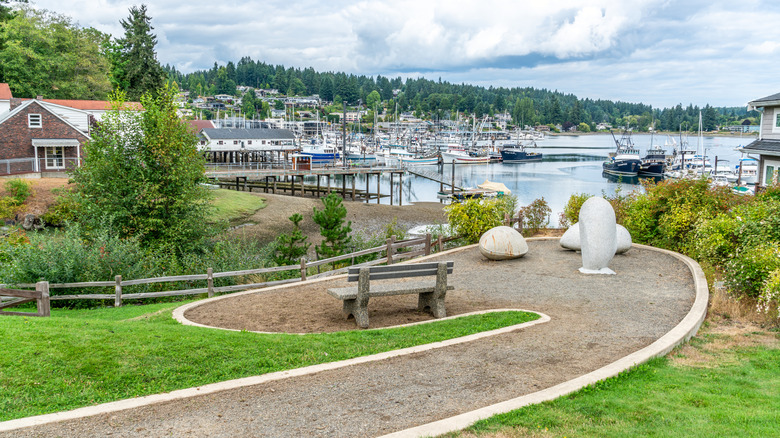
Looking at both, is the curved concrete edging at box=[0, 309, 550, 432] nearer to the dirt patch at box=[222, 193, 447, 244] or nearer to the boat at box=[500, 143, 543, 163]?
the dirt patch at box=[222, 193, 447, 244]

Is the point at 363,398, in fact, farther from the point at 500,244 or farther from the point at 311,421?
the point at 500,244

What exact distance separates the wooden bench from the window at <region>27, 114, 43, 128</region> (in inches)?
1533

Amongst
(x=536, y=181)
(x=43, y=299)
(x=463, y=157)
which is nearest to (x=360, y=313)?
(x=43, y=299)

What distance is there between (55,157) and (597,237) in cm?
4098

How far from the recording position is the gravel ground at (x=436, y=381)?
6.53m

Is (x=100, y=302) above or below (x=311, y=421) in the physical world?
below

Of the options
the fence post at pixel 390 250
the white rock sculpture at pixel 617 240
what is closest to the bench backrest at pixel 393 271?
the fence post at pixel 390 250

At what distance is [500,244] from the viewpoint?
18.1 meters

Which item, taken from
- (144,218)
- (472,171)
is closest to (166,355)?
(144,218)

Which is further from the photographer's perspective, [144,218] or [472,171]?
[472,171]

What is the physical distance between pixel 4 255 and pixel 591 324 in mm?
17553

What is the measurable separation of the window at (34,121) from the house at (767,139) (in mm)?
44868

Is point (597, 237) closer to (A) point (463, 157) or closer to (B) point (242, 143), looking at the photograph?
(B) point (242, 143)

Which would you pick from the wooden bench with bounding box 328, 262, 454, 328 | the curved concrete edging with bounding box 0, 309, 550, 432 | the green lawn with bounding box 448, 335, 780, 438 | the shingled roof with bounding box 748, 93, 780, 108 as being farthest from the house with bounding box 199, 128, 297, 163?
the green lawn with bounding box 448, 335, 780, 438
